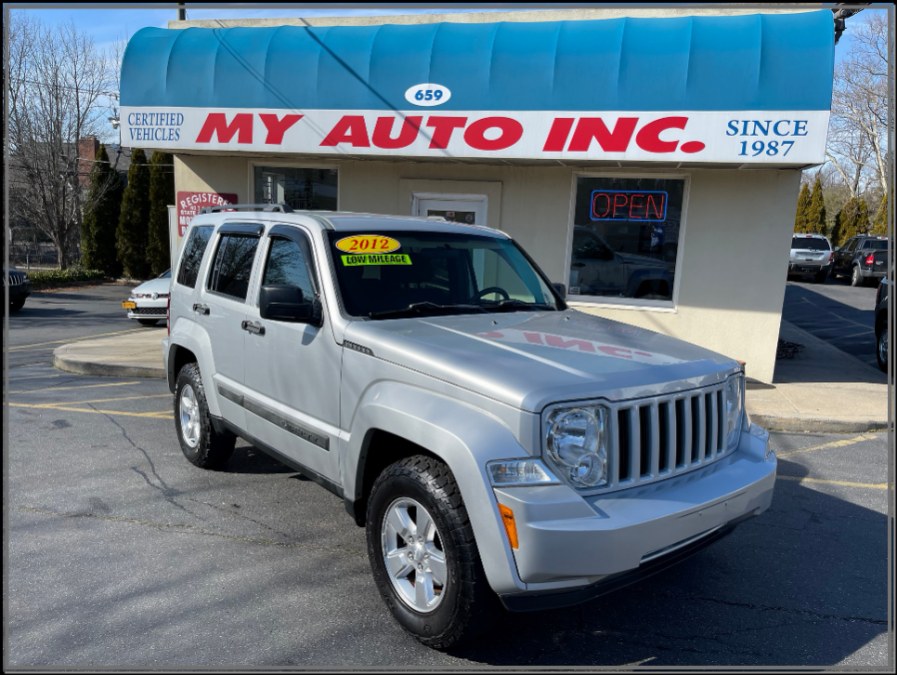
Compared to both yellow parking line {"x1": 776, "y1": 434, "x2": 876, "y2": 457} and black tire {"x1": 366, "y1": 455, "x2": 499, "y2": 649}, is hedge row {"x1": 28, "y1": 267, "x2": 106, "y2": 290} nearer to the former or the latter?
black tire {"x1": 366, "y1": 455, "x2": 499, "y2": 649}

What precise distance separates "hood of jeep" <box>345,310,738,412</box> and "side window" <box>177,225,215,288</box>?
2443mm

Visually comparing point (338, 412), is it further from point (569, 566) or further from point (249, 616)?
point (569, 566)

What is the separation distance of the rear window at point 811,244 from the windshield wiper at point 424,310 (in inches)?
1056

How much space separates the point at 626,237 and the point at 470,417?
7242 millimetres

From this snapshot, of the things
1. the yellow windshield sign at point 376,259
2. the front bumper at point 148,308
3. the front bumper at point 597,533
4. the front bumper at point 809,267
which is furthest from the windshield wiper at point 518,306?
the front bumper at point 809,267

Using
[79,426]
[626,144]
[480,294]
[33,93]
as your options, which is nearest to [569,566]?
[480,294]

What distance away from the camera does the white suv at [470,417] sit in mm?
2658

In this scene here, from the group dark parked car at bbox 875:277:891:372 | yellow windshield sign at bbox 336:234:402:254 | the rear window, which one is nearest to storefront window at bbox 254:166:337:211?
yellow windshield sign at bbox 336:234:402:254

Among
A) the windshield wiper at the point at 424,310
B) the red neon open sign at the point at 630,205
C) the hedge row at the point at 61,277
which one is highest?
the red neon open sign at the point at 630,205

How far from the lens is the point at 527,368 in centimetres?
294

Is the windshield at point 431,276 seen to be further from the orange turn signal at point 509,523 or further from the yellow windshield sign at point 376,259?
the orange turn signal at point 509,523

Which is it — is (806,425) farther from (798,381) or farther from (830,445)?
(798,381)

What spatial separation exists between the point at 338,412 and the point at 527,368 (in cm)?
119

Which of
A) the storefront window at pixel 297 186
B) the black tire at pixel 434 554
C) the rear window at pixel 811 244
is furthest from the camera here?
the rear window at pixel 811 244
